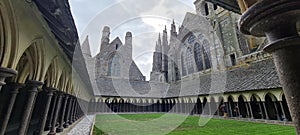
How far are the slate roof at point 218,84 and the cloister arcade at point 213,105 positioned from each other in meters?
0.55

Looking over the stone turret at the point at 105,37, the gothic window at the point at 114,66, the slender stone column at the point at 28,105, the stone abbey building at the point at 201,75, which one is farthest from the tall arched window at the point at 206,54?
the slender stone column at the point at 28,105

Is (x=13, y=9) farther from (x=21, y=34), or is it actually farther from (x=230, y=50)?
(x=230, y=50)

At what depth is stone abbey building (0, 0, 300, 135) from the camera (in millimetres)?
3705

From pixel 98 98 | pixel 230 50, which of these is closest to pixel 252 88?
pixel 230 50

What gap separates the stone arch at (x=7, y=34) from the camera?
2.87 meters

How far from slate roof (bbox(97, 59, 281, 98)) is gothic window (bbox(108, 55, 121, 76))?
2.43 m

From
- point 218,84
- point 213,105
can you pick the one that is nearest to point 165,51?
point 218,84

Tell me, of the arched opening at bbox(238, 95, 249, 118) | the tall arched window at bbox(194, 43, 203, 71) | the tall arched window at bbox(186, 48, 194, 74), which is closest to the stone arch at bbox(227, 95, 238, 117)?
the arched opening at bbox(238, 95, 249, 118)

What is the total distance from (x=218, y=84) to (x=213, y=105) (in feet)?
7.78

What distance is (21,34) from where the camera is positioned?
345 centimetres

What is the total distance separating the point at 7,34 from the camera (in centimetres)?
300

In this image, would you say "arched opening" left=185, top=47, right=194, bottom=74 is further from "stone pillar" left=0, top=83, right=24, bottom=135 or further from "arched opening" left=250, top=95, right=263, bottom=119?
"stone pillar" left=0, top=83, right=24, bottom=135

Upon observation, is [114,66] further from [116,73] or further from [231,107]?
[231,107]

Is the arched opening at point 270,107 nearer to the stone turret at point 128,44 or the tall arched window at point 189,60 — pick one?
the tall arched window at point 189,60
